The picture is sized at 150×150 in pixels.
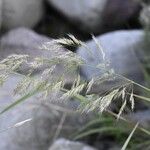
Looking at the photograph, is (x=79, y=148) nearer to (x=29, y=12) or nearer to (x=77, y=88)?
(x=77, y=88)

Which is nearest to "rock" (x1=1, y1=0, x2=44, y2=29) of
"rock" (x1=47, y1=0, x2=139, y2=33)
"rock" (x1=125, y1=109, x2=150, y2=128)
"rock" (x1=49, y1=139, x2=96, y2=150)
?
"rock" (x1=47, y1=0, x2=139, y2=33)

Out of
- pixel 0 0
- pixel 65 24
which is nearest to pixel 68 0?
pixel 65 24

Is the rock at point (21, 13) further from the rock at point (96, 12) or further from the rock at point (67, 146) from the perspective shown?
the rock at point (67, 146)

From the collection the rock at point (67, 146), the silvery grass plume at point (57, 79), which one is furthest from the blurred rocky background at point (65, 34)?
the silvery grass plume at point (57, 79)

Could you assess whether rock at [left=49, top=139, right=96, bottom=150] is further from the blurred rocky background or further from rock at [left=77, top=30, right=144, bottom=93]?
rock at [left=77, top=30, right=144, bottom=93]

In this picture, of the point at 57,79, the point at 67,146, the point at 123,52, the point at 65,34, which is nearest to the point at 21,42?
the point at 65,34
